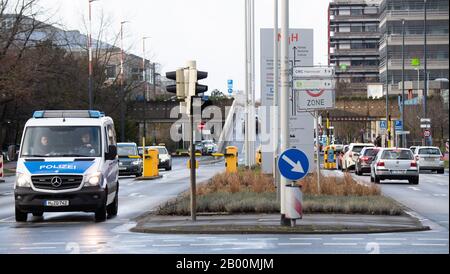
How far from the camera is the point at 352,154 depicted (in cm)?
5750

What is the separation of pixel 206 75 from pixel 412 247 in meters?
7.23

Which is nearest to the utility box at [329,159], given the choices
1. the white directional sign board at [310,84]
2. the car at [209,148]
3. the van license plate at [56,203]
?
the car at [209,148]

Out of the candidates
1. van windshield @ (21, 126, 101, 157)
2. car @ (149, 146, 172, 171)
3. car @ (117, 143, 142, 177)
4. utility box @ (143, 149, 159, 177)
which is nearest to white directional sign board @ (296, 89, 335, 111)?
van windshield @ (21, 126, 101, 157)

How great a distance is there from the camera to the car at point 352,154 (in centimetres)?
5700

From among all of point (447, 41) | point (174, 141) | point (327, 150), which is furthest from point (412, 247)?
point (174, 141)

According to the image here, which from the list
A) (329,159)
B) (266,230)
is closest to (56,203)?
(266,230)

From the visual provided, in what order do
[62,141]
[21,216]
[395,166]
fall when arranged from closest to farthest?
1. [21,216]
2. [62,141]
3. [395,166]

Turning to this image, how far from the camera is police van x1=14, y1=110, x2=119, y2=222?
72.8 ft

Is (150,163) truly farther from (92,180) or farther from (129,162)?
(92,180)

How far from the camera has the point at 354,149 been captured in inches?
2264

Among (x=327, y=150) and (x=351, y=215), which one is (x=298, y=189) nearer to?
(x=351, y=215)

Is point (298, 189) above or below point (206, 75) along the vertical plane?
below

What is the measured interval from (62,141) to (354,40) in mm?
151410

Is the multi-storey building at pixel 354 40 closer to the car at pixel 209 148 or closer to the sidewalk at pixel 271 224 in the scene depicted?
the car at pixel 209 148
